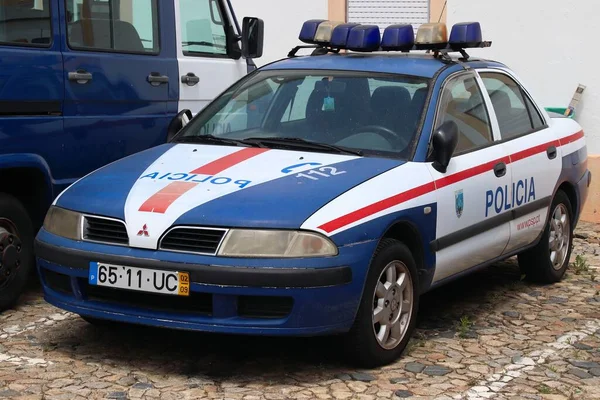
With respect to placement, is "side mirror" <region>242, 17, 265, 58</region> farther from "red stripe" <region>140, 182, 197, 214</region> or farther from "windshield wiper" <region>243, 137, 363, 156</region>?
"red stripe" <region>140, 182, 197, 214</region>

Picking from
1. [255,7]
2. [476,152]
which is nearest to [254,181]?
[476,152]

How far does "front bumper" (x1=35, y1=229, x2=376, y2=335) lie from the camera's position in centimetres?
521

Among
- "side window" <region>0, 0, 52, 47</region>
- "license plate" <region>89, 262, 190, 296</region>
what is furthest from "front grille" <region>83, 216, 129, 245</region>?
"side window" <region>0, 0, 52, 47</region>

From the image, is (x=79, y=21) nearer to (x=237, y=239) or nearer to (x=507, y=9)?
(x=237, y=239)

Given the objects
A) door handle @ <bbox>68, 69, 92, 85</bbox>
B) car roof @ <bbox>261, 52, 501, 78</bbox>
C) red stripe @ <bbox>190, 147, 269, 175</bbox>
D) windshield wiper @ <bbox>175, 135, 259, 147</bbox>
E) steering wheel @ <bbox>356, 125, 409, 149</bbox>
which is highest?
car roof @ <bbox>261, 52, 501, 78</bbox>

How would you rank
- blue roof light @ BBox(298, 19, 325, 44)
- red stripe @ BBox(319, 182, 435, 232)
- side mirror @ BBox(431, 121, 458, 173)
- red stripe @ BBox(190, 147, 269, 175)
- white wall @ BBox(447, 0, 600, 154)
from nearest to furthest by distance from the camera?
1. red stripe @ BBox(319, 182, 435, 232)
2. red stripe @ BBox(190, 147, 269, 175)
3. side mirror @ BBox(431, 121, 458, 173)
4. blue roof light @ BBox(298, 19, 325, 44)
5. white wall @ BBox(447, 0, 600, 154)

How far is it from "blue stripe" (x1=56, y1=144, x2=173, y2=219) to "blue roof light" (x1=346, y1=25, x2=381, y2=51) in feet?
5.10

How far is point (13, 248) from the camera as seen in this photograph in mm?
6727

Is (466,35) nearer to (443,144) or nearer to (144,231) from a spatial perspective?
(443,144)

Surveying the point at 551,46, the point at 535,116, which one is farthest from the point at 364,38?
the point at 551,46

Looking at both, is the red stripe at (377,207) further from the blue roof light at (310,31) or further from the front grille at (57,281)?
the blue roof light at (310,31)

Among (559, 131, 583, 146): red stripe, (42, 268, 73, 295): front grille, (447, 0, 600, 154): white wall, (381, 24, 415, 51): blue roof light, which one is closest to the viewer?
(42, 268, 73, 295): front grille

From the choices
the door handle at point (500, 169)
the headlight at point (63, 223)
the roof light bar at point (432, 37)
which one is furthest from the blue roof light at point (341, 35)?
the headlight at point (63, 223)

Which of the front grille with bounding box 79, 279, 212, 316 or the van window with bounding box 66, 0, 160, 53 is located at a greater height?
the van window with bounding box 66, 0, 160, 53
